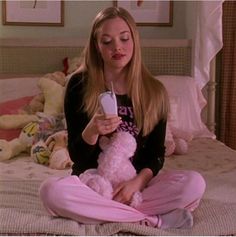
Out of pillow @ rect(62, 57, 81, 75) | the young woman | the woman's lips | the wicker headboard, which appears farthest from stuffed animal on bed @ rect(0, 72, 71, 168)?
the woman's lips

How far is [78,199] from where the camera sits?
123 cm

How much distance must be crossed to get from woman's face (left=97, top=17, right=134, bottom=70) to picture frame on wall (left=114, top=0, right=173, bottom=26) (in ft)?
4.81

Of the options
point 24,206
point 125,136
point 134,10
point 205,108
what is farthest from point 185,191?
point 134,10

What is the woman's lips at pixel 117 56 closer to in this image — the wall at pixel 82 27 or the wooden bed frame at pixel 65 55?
the wooden bed frame at pixel 65 55

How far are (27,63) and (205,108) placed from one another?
43.5 inches

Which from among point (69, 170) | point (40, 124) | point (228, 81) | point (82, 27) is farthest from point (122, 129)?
point (228, 81)

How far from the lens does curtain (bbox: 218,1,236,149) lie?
2891mm

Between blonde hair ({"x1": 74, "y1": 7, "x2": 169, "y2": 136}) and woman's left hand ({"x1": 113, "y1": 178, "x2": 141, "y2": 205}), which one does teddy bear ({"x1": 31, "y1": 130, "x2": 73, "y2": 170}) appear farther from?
woman's left hand ({"x1": 113, "y1": 178, "x2": 141, "y2": 205})

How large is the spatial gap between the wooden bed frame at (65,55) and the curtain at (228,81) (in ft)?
0.66

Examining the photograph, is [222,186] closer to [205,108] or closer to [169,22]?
[205,108]

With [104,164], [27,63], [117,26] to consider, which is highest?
[117,26]

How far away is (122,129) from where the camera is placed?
1415mm

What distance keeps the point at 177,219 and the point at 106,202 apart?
0.66 feet

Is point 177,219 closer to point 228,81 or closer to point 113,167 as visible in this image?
point 113,167
